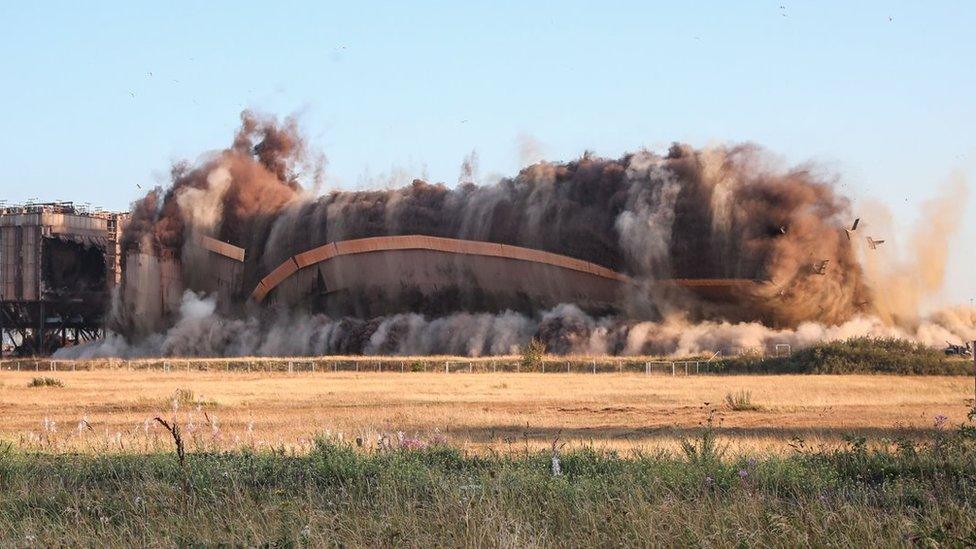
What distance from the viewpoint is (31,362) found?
314ft

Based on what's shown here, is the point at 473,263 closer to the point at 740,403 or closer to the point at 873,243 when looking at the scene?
the point at 873,243

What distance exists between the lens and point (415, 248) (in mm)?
108062

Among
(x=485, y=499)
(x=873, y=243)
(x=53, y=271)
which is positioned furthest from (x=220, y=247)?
(x=485, y=499)

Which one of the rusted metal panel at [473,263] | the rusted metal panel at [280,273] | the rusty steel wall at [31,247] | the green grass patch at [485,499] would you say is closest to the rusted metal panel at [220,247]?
the rusted metal panel at [280,273]

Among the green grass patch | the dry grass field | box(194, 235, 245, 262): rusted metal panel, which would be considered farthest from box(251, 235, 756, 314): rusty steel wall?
the green grass patch

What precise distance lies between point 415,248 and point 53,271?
40.8m

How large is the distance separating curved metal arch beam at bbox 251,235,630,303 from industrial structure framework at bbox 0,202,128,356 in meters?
17.2

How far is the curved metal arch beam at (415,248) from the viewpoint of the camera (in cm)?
9700

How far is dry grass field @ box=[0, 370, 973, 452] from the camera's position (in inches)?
950

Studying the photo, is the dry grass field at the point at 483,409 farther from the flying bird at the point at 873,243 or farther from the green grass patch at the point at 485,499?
the flying bird at the point at 873,243

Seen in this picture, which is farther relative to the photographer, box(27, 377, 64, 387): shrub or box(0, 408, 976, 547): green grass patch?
box(27, 377, 64, 387): shrub

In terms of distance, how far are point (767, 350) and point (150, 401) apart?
4755 cm

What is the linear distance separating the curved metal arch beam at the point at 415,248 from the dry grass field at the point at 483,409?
113 feet

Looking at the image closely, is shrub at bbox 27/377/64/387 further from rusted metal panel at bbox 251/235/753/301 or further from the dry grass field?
rusted metal panel at bbox 251/235/753/301
